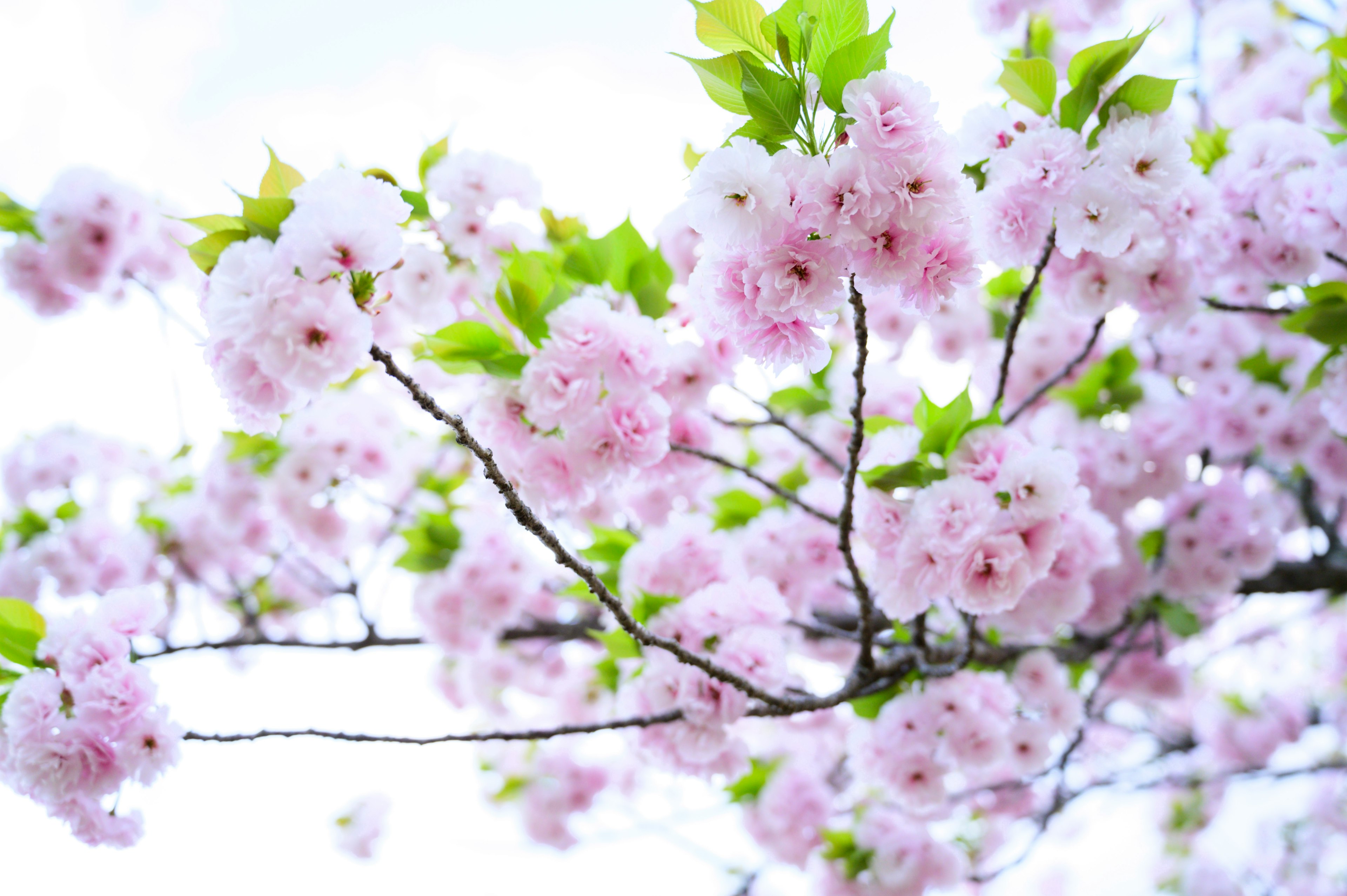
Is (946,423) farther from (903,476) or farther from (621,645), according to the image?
(621,645)

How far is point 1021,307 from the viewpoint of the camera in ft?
4.74

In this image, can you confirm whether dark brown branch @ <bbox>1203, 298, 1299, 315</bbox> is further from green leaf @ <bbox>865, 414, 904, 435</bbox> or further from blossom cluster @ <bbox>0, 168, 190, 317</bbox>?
blossom cluster @ <bbox>0, 168, 190, 317</bbox>

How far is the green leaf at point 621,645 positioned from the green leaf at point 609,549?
33cm

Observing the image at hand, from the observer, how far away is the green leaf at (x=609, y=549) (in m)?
2.21

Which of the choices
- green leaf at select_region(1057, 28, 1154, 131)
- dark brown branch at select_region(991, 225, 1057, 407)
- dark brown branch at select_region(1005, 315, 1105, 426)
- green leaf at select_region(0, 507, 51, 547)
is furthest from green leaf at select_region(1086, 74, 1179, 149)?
green leaf at select_region(0, 507, 51, 547)

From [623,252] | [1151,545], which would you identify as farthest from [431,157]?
[1151,545]

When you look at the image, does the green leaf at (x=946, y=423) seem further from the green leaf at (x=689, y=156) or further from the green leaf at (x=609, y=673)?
the green leaf at (x=609, y=673)

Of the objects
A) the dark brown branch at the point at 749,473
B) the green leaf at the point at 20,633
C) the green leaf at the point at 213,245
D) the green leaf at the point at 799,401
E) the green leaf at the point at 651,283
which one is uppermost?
the green leaf at the point at 799,401

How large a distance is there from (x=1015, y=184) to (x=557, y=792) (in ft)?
11.2

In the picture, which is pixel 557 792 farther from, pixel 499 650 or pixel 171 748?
pixel 171 748

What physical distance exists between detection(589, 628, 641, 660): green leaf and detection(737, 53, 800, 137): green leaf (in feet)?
3.96

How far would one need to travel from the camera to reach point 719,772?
5.78 feet

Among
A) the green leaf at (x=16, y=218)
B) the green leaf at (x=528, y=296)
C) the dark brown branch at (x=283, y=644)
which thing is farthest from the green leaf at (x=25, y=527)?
the green leaf at (x=528, y=296)

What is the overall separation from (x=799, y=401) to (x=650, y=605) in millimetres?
1141
